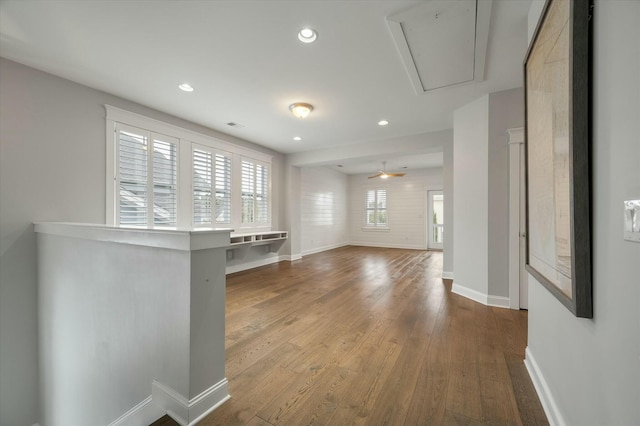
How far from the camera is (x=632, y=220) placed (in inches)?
28.7

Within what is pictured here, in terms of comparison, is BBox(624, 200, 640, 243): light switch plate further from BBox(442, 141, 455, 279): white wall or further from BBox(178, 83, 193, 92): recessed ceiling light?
BBox(442, 141, 455, 279): white wall

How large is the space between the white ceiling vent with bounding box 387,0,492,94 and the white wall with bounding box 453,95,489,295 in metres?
0.74

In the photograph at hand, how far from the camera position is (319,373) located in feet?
→ 6.00

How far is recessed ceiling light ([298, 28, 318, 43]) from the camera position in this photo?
83.3 inches

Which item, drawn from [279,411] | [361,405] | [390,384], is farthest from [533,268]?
[279,411]

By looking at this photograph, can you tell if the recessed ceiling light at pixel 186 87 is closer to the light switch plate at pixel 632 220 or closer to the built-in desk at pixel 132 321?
the built-in desk at pixel 132 321

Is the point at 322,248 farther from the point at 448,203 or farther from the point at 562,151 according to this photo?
the point at 562,151

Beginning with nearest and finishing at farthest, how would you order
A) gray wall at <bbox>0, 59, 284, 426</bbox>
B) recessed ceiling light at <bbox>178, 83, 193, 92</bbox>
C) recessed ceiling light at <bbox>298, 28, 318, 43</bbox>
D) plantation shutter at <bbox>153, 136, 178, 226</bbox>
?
1. recessed ceiling light at <bbox>298, 28, 318, 43</bbox>
2. gray wall at <bbox>0, 59, 284, 426</bbox>
3. recessed ceiling light at <bbox>178, 83, 193, 92</bbox>
4. plantation shutter at <bbox>153, 136, 178, 226</bbox>

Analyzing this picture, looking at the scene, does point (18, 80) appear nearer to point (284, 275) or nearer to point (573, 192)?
point (284, 275)

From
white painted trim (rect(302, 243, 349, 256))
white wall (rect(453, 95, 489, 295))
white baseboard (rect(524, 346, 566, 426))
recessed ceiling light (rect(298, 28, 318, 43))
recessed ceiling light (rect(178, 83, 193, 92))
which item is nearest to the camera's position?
white baseboard (rect(524, 346, 566, 426))

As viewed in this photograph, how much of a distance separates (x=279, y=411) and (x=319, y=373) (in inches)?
16.5

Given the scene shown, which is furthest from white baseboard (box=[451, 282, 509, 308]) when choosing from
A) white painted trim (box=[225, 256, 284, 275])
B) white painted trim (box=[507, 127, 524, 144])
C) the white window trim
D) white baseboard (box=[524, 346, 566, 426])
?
the white window trim

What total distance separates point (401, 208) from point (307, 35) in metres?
7.47

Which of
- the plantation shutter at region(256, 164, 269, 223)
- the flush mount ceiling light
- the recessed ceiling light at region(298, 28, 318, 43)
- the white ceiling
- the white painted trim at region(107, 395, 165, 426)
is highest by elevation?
the white ceiling
